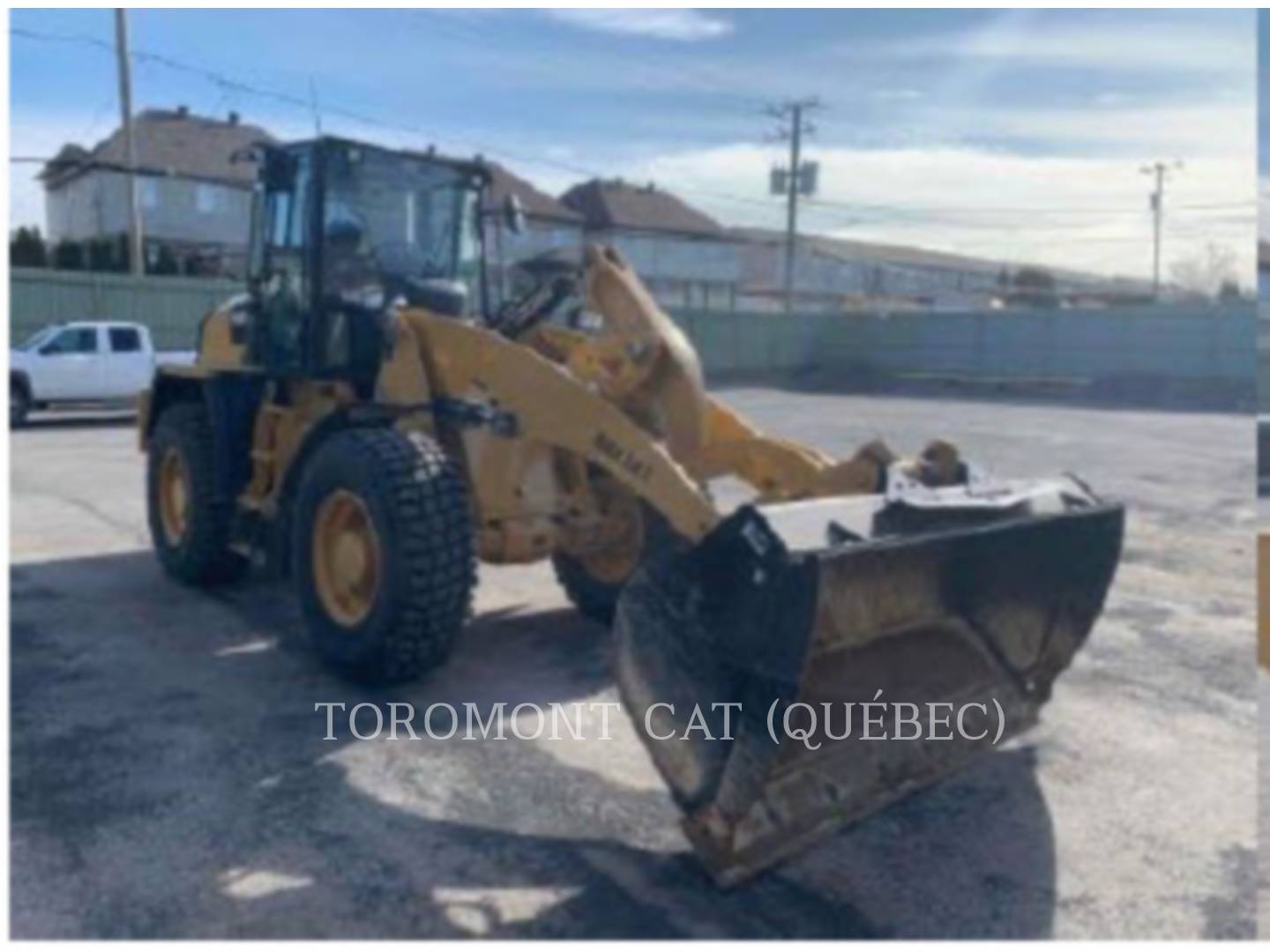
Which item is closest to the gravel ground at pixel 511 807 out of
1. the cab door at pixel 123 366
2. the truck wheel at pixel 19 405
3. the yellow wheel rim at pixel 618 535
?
the yellow wheel rim at pixel 618 535

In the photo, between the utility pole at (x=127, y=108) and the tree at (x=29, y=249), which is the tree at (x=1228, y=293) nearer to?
the utility pole at (x=127, y=108)

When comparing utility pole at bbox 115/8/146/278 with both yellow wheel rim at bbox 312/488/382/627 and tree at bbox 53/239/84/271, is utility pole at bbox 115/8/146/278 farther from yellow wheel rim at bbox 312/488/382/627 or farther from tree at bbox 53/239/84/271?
yellow wheel rim at bbox 312/488/382/627

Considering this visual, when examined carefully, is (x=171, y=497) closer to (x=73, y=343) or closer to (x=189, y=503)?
(x=189, y=503)

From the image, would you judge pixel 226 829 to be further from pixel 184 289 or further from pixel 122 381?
pixel 184 289

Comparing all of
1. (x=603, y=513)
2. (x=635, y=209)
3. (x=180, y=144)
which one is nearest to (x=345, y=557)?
(x=603, y=513)

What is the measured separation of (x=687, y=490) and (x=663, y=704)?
1540 millimetres

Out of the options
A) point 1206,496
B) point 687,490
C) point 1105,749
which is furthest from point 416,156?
point 1206,496

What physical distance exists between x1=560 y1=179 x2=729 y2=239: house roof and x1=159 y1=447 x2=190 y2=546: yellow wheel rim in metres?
44.4

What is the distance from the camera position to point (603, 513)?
6.59 m

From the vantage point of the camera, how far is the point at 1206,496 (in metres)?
13.1

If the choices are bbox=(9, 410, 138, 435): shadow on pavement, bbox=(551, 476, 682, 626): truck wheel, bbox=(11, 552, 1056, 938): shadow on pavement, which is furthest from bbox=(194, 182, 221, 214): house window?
bbox=(11, 552, 1056, 938): shadow on pavement

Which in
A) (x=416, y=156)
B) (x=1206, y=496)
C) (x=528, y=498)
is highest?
(x=416, y=156)

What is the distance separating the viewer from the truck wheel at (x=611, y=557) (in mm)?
6570

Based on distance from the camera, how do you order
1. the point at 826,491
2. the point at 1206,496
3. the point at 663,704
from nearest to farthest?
the point at 663,704 → the point at 826,491 → the point at 1206,496
